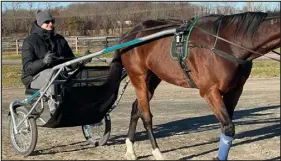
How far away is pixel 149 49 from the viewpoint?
631cm

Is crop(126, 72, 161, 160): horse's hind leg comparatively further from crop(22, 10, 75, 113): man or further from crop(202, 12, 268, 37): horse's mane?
crop(202, 12, 268, 37): horse's mane

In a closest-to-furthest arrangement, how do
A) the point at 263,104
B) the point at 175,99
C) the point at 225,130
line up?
the point at 225,130, the point at 263,104, the point at 175,99

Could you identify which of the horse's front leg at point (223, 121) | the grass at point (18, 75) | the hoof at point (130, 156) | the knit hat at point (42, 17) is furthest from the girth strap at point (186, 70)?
the grass at point (18, 75)

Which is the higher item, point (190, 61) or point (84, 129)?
point (190, 61)

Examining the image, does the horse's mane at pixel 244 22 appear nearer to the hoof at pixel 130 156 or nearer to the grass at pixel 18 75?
the hoof at pixel 130 156

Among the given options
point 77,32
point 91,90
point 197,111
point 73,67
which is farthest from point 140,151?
point 77,32

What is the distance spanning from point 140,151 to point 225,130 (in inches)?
63.9

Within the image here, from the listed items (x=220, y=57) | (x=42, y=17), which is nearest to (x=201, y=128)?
(x=220, y=57)

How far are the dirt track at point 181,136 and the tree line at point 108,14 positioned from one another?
6.30 ft

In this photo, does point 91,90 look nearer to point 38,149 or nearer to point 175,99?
point 38,149

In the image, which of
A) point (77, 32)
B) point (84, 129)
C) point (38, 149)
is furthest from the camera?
point (77, 32)

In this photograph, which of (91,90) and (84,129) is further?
(84,129)

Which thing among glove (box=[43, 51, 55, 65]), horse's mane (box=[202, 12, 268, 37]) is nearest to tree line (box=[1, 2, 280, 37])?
horse's mane (box=[202, 12, 268, 37])

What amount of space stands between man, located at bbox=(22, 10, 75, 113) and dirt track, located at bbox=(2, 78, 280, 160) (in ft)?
2.92
